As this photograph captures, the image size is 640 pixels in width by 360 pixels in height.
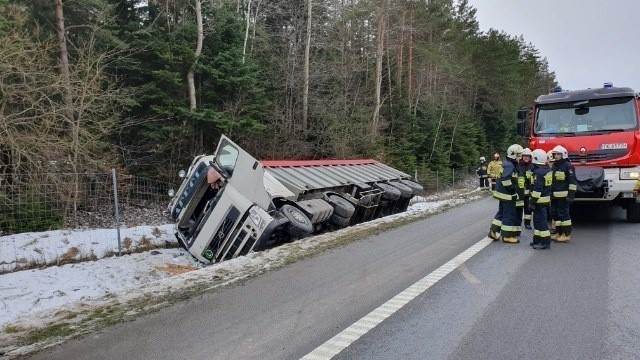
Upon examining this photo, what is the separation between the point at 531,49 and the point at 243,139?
174 ft

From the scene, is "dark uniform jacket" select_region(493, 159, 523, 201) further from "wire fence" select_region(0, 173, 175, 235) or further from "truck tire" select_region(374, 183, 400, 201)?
"wire fence" select_region(0, 173, 175, 235)

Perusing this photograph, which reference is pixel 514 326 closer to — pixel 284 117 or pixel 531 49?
pixel 284 117

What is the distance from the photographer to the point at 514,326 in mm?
4035

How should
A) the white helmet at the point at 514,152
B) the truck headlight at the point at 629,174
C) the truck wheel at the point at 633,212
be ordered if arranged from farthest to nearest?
the truck wheel at the point at 633,212
the truck headlight at the point at 629,174
the white helmet at the point at 514,152

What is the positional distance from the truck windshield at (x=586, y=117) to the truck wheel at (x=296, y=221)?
5095 millimetres

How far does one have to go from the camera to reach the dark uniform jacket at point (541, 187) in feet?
24.1

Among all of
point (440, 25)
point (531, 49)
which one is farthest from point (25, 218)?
point (531, 49)

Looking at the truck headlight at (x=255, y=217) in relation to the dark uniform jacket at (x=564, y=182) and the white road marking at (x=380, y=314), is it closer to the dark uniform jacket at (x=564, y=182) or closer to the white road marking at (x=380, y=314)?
the white road marking at (x=380, y=314)

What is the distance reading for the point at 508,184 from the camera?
7691 mm

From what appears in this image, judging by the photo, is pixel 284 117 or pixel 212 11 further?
pixel 284 117

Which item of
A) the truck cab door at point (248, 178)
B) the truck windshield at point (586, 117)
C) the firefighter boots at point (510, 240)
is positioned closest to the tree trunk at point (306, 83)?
the truck cab door at point (248, 178)

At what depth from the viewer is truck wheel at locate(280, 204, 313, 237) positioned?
8.87 m

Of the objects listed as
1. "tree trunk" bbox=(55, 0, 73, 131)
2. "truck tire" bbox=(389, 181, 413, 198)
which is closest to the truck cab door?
"tree trunk" bbox=(55, 0, 73, 131)

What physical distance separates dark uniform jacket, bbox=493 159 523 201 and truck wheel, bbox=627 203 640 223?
2.93 m
